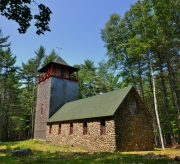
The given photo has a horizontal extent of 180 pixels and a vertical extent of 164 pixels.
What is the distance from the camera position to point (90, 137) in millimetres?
16156

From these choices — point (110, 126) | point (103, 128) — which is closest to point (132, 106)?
point (110, 126)

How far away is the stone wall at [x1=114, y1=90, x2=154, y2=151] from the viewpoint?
14.4 m

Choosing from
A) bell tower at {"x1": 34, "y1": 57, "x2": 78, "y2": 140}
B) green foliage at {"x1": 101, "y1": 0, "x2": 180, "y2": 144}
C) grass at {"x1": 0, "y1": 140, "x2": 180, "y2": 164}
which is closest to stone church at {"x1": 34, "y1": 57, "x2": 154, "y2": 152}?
grass at {"x1": 0, "y1": 140, "x2": 180, "y2": 164}

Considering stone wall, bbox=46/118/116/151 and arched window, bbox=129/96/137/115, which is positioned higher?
arched window, bbox=129/96/137/115

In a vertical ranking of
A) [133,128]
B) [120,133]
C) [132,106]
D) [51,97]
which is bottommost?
[120,133]

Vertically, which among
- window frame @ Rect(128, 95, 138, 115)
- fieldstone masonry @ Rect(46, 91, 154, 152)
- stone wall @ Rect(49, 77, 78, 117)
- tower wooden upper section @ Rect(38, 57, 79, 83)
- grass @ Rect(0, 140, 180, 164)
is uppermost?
tower wooden upper section @ Rect(38, 57, 79, 83)

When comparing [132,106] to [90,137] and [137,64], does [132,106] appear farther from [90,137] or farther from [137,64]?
[137,64]

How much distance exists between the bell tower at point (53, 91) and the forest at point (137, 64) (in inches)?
279

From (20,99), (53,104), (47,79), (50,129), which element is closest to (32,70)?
(20,99)

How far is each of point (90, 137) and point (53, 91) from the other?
11.5 metres

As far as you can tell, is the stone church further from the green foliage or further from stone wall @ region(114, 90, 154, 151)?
the green foliage

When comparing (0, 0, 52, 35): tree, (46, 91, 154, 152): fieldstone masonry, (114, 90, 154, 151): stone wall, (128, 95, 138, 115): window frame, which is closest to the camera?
(0, 0, 52, 35): tree

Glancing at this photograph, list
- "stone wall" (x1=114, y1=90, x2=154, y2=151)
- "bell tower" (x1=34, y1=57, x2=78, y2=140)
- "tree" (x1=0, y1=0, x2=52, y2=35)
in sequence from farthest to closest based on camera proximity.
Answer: "bell tower" (x1=34, y1=57, x2=78, y2=140) → "stone wall" (x1=114, y1=90, x2=154, y2=151) → "tree" (x1=0, y1=0, x2=52, y2=35)

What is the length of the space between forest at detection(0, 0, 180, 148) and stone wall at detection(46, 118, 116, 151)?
6.61 meters
